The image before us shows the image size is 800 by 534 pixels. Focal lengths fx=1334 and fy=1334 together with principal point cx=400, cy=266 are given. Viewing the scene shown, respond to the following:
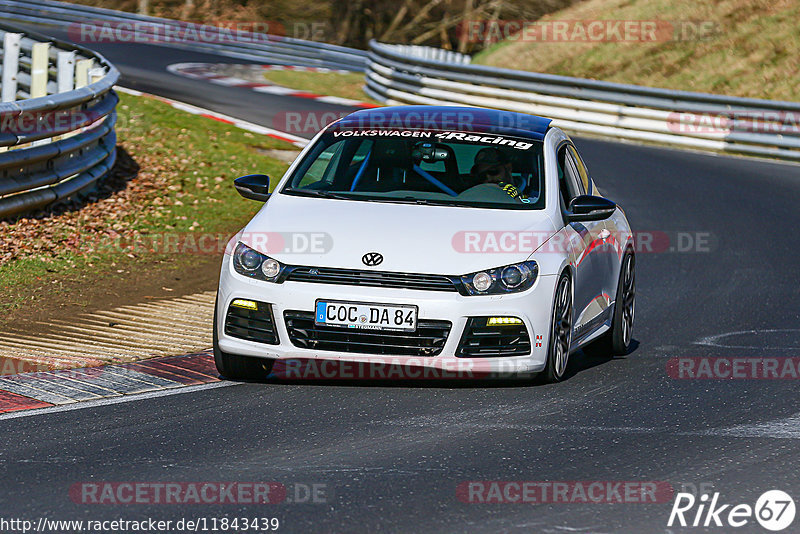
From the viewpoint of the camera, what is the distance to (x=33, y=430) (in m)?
6.52

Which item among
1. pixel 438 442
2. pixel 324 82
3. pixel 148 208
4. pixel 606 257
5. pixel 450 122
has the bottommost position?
pixel 324 82

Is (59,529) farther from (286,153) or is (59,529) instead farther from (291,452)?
(286,153)

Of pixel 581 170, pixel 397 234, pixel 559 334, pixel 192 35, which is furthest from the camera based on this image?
pixel 192 35

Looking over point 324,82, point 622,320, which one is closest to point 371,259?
Result: point 622,320

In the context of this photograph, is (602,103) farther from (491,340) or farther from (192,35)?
(491,340)

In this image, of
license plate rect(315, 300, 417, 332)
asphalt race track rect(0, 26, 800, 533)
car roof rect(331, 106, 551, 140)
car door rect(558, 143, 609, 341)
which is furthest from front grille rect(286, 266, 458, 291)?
car roof rect(331, 106, 551, 140)

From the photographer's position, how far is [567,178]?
8820mm

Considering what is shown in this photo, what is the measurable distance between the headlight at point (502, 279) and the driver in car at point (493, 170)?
1011mm

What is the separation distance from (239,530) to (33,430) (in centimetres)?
197

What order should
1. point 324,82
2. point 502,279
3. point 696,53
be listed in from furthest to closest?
point 696,53 < point 324,82 < point 502,279

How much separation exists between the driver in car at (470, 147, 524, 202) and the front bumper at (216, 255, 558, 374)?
1.06 metres

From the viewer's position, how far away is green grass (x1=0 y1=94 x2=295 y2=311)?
1170 centimetres

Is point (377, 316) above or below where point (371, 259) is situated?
below

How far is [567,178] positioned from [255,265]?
2406 millimetres
